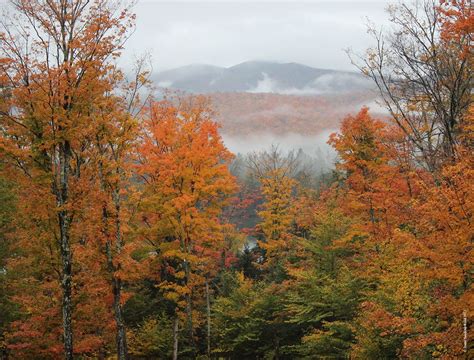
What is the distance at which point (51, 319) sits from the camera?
46.6 feet

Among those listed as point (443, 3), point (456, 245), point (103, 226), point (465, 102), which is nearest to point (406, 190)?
point (465, 102)

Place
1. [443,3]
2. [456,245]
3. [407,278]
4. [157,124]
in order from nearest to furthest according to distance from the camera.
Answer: [456,245]
[443,3]
[407,278]
[157,124]

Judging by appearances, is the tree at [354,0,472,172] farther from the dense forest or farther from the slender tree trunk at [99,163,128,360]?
the slender tree trunk at [99,163,128,360]

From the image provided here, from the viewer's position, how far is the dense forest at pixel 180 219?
33.8 ft

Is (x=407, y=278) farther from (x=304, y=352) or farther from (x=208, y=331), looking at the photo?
(x=208, y=331)

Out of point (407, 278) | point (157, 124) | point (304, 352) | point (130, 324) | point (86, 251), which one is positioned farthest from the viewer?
point (130, 324)

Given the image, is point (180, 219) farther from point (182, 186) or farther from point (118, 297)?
point (118, 297)

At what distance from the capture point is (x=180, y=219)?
17.3m

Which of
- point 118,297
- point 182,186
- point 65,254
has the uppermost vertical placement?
point 182,186

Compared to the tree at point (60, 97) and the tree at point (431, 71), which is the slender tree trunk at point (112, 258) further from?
the tree at point (431, 71)

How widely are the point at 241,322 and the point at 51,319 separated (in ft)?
28.4

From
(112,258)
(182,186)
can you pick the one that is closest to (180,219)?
(182,186)

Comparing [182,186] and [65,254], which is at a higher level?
[182,186]

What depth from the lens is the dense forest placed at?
33.8 feet
